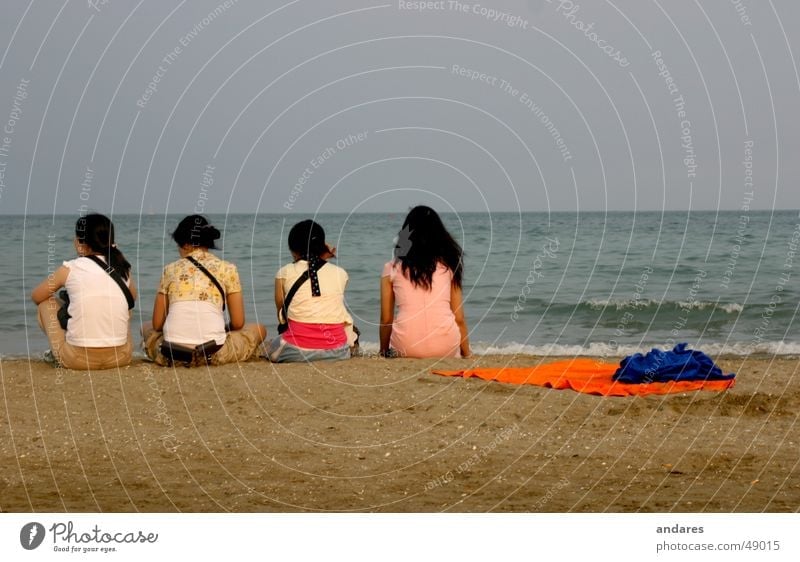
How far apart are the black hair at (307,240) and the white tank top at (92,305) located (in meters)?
1.79

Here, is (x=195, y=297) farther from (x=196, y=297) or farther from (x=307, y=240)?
(x=307, y=240)

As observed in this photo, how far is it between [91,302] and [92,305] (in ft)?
0.10

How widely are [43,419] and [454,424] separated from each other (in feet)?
10.9

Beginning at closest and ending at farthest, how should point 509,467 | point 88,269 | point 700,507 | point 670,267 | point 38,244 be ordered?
point 700,507
point 509,467
point 88,269
point 670,267
point 38,244

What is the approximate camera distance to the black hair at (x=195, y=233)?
9.91 metres

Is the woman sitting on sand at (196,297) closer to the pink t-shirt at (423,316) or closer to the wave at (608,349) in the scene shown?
the pink t-shirt at (423,316)

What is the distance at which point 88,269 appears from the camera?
383 inches

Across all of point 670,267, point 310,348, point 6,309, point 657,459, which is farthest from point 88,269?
point 670,267

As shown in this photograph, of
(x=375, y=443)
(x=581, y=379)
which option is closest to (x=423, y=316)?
(x=581, y=379)

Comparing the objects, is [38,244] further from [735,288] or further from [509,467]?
[509,467]

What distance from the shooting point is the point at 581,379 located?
9.61m
